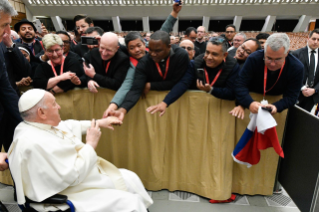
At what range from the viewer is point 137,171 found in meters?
2.70

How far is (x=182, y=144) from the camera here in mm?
2502

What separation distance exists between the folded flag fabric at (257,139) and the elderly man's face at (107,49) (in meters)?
1.57

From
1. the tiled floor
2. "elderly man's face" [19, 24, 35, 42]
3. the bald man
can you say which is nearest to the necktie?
the tiled floor

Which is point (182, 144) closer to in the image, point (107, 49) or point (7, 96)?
point (107, 49)

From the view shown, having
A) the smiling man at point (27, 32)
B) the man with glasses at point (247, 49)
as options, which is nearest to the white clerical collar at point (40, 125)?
the man with glasses at point (247, 49)

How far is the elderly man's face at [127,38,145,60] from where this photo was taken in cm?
235

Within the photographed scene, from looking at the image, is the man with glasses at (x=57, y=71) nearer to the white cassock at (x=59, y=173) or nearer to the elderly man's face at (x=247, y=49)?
the white cassock at (x=59, y=173)

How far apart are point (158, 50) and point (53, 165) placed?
136cm

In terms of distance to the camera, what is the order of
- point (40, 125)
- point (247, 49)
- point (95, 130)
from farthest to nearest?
point (247, 49) → point (95, 130) → point (40, 125)

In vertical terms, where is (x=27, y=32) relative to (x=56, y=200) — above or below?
above

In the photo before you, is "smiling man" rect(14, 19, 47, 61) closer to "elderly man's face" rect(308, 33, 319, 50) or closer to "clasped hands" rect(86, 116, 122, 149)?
"clasped hands" rect(86, 116, 122, 149)

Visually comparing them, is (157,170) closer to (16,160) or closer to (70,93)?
(70,93)

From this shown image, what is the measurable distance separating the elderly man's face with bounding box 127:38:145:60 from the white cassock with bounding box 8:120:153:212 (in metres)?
1.10

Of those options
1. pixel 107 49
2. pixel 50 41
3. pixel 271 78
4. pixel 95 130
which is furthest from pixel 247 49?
pixel 50 41
